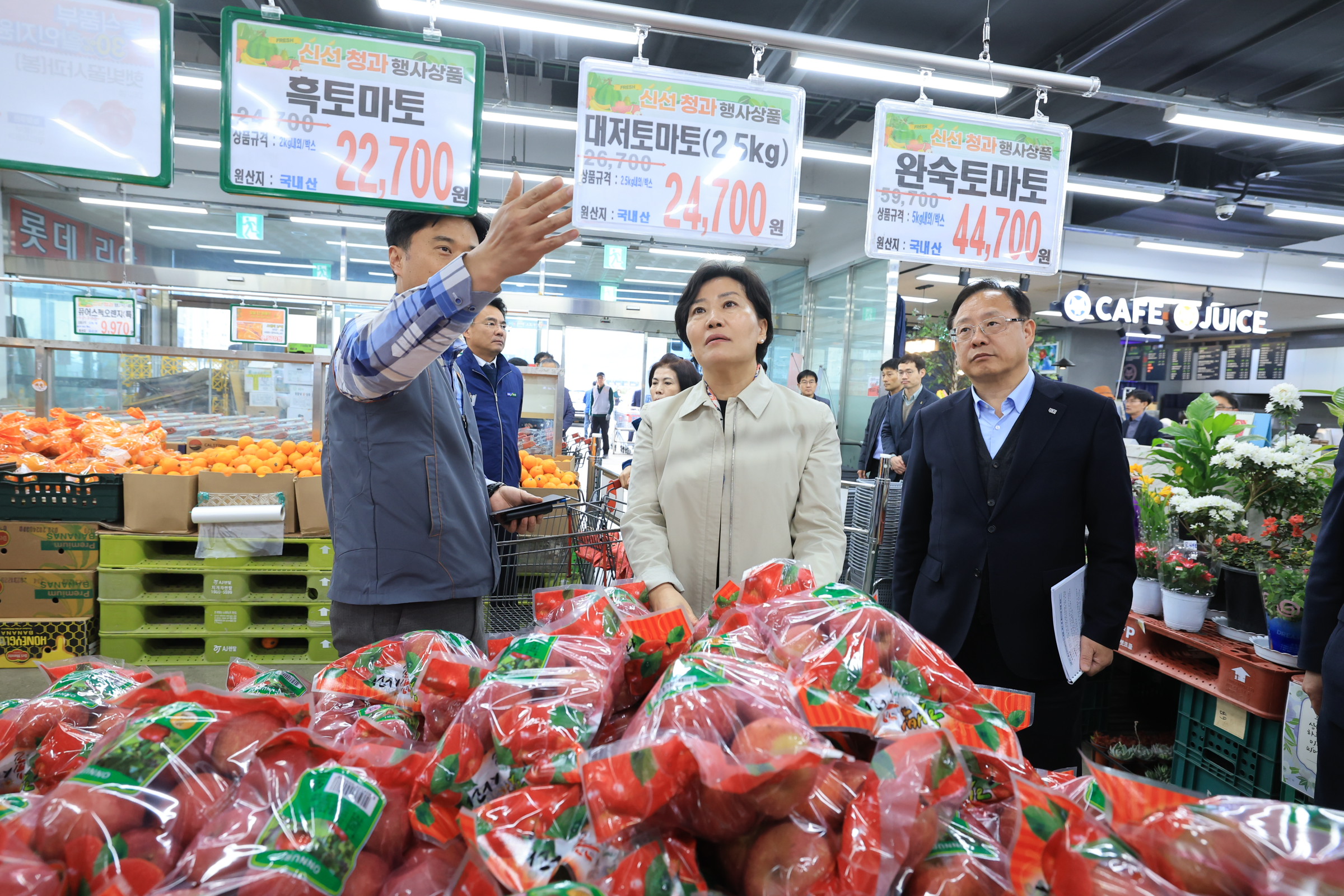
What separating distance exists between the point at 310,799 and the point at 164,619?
3.99 metres

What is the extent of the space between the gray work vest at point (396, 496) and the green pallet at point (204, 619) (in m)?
2.23

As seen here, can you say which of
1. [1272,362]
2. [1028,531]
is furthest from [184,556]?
[1272,362]

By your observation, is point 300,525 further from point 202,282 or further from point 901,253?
point 202,282

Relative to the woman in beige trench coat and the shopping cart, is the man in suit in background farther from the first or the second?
the woman in beige trench coat

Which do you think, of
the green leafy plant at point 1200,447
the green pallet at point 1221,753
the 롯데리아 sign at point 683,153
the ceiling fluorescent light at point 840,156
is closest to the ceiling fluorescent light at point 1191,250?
the ceiling fluorescent light at point 840,156

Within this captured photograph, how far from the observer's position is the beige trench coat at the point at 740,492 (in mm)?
1930

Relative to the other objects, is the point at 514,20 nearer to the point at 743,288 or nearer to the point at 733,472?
the point at 743,288

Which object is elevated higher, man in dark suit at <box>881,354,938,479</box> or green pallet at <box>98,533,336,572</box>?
man in dark suit at <box>881,354,938,479</box>

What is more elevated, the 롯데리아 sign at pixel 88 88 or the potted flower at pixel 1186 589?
the 롯데리아 sign at pixel 88 88

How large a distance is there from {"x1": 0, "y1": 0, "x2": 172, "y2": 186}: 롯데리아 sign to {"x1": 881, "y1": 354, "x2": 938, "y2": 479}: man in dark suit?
630 cm

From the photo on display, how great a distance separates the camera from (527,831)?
682 millimetres

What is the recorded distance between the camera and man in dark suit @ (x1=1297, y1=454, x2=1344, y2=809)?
6.18 feet

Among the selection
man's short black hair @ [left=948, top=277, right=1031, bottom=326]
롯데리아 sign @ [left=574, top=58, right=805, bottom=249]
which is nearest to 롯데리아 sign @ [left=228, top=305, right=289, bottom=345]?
롯데리아 sign @ [left=574, top=58, right=805, bottom=249]

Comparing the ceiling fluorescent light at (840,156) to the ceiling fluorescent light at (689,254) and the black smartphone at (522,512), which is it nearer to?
the ceiling fluorescent light at (689,254)
